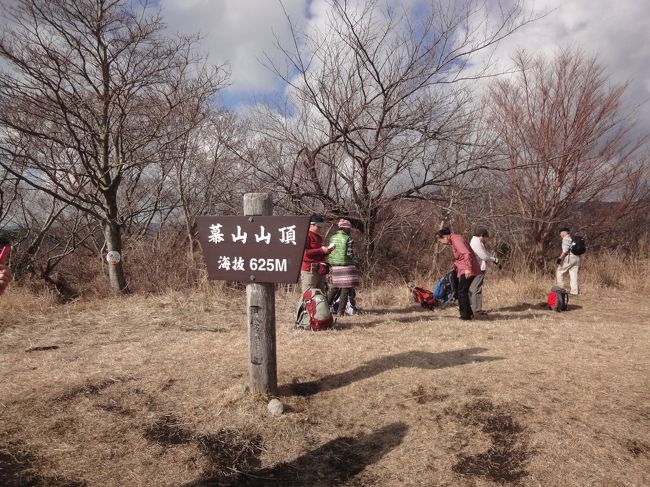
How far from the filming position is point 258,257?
3398mm

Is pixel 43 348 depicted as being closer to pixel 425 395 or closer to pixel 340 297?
pixel 340 297

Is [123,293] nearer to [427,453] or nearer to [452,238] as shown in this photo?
[452,238]

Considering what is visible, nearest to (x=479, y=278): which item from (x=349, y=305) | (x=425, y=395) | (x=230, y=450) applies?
(x=349, y=305)

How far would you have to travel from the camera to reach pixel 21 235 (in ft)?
37.4

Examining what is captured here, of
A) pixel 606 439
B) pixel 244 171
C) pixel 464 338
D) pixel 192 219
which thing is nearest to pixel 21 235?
pixel 192 219

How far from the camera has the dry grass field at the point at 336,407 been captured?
→ 9.02 feet

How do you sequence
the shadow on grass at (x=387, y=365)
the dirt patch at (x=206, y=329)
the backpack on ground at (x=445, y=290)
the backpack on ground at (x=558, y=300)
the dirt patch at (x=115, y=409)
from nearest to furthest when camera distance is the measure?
the dirt patch at (x=115, y=409), the shadow on grass at (x=387, y=365), the dirt patch at (x=206, y=329), the backpack on ground at (x=558, y=300), the backpack on ground at (x=445, y=290)

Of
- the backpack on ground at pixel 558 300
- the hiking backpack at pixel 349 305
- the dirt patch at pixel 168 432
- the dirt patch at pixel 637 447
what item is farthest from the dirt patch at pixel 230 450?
the backpack on ground at pixel 558 300

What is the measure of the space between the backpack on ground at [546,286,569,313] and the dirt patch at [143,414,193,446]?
6386 mm

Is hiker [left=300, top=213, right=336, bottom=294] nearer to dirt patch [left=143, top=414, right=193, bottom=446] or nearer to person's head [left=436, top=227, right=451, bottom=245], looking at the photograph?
person's head [left=436, top=227, right=451, bottom=245]

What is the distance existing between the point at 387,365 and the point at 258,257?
1.88m

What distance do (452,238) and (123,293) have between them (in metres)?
6.26

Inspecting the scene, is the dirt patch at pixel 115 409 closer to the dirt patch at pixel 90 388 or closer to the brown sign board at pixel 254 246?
the dirt patch at pixel 90 388

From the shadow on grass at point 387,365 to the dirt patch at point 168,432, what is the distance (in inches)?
32.8
